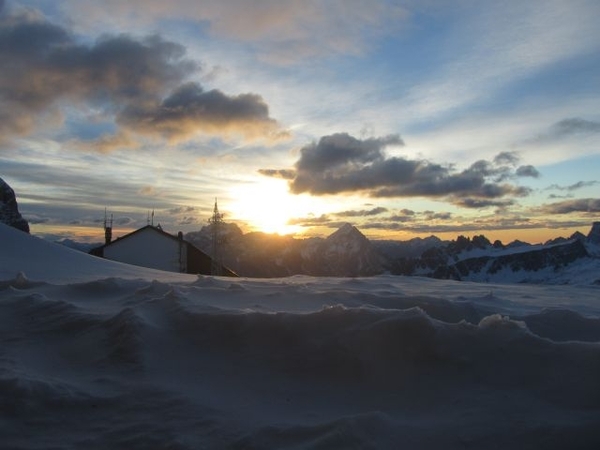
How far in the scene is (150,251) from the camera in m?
46.0

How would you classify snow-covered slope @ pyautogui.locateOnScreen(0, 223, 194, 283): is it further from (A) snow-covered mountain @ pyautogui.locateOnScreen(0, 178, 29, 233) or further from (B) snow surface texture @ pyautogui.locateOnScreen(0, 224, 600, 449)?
(A) snow-covered mountain @ pyautogui.locateOnScreen(0, 178, 29, 233)

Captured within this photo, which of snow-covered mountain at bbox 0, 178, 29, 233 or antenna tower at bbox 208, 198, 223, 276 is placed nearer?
antenna tower at bbox 208, 198, 223, 276

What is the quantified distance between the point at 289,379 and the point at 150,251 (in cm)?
4355

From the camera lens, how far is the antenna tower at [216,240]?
140 feet

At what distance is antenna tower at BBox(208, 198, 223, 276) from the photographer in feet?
140

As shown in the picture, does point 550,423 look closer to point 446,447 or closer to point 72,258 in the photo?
point 446,447

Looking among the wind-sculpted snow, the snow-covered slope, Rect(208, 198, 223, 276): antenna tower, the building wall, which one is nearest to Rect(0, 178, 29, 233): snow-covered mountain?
the building wall

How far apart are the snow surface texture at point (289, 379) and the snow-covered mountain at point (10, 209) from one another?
69.5 metres

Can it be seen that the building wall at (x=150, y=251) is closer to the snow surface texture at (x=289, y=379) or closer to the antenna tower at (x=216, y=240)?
the antenna tower at (x=216, y=240)

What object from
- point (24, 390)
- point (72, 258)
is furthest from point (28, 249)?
point (24, 390)

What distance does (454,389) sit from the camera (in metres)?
4.33

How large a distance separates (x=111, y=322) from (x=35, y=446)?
7.72 ft

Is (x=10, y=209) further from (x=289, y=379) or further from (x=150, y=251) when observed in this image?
(x=289, y=379)

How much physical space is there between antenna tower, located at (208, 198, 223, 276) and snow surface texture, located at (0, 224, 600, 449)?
1435 inches
